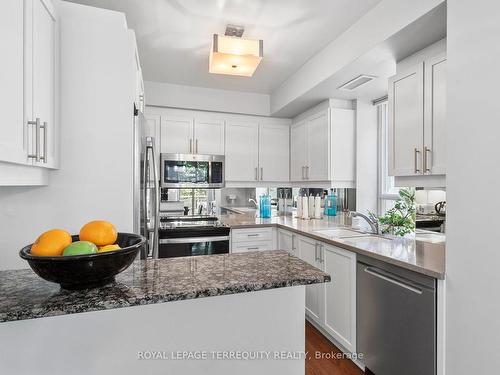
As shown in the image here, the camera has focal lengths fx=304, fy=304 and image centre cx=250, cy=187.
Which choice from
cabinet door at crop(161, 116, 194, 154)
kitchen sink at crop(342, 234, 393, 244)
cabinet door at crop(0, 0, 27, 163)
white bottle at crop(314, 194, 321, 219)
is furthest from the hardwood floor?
cabinet door at crop(161, 116, 194, 154)

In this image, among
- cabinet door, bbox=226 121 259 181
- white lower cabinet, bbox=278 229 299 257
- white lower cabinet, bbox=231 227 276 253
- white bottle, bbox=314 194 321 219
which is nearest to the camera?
white lower cabinet, bbox=278 229 299 257

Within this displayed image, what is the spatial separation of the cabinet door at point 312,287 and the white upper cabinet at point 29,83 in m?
1.94

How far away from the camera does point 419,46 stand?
2051 millimetres

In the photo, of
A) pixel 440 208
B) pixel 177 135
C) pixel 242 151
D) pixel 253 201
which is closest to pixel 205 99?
pixel 177 135

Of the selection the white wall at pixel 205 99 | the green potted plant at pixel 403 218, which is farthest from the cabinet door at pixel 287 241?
the white wall at pixel 205 99

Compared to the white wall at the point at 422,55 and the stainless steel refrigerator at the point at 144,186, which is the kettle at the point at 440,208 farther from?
the stainless steel refrigerator at the point at 144,186

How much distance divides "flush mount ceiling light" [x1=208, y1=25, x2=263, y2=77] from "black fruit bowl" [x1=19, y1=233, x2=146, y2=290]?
191 cm

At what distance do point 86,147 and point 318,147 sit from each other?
8.33 feet

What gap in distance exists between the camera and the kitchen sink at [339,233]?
98.7 inches

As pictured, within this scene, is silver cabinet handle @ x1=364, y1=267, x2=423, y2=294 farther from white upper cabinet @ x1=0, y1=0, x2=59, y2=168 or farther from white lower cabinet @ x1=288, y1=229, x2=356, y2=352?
white upper cabinet @ x1=0, y1=0, x2=59, y2=168

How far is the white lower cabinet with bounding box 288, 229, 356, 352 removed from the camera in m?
2.11

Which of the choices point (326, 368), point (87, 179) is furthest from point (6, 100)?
point (326, 368)

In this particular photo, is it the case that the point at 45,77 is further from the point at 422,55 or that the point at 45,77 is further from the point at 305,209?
the point at 305,209

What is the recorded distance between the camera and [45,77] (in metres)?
1.39
